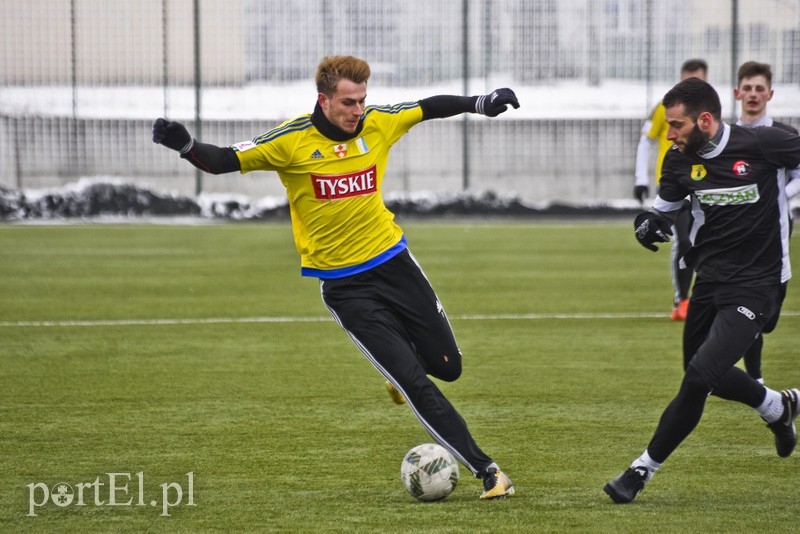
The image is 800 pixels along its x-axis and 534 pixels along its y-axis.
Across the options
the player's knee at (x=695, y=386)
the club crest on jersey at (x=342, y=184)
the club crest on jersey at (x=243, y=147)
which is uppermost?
the club crest on jersey at (x=243, y=147)

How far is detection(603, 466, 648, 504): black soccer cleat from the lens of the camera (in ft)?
16.8

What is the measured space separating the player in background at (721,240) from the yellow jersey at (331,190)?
4.27ft

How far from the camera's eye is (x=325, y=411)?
23.2 feet

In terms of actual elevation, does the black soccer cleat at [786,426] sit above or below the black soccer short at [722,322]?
below

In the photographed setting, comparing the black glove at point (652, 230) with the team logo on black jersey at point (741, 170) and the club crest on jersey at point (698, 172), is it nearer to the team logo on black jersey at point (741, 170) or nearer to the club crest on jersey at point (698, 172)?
the club crest on jersey at point (698, 172)

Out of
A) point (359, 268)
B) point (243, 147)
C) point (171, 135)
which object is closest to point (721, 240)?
point (359, 268)

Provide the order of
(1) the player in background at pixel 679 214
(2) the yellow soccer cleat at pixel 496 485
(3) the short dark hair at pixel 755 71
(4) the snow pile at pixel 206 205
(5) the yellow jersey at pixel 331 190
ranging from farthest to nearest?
(4) the snow pile at pixel 206 205, (1) the player in background at pixel 679 214, (3) the short dark hair at pixel 755 71, (5) the yellow jersey at pixel 331 190, (2) the yellow soccer cleat at pixel 496 485

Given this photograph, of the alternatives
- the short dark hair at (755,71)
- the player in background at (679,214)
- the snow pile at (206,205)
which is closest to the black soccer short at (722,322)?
the short dark hair at (755,71)

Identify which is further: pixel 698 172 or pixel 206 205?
pixel 206 205

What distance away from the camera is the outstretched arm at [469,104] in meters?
5.72

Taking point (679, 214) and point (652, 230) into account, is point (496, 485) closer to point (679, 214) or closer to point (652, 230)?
point (652, 230)

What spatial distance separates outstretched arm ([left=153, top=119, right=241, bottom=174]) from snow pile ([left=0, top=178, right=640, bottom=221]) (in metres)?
17.8

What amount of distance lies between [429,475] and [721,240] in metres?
1.78

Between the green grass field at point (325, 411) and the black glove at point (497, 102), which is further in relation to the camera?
the black glove at point (497, 102)
